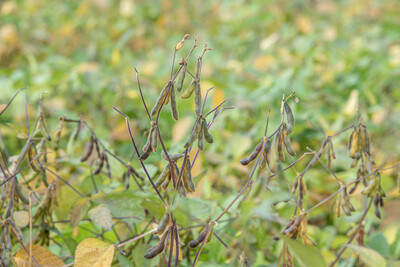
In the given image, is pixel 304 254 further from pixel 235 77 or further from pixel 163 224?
pixel 235 77

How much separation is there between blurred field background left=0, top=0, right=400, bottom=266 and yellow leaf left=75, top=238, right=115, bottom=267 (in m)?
0.07

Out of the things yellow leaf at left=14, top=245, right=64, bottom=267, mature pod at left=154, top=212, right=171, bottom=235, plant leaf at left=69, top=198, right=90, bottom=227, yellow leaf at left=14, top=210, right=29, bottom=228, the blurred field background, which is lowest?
yellow leaf at left=14, top=245, right=64, bottom=267

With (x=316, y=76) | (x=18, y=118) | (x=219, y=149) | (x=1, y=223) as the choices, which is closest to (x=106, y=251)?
(x=1, y=223)

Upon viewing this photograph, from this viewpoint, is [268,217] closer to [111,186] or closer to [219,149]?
[111,186]

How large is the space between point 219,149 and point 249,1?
107 inches

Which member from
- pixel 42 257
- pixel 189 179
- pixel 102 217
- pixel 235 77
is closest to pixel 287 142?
pixel 189 179

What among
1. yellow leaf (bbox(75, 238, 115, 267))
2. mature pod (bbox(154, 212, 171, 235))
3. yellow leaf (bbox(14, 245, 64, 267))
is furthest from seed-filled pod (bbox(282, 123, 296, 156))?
yellow leaf (bbox(14, 245, 64, 267))

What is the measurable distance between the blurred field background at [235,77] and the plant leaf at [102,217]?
0.31 feet

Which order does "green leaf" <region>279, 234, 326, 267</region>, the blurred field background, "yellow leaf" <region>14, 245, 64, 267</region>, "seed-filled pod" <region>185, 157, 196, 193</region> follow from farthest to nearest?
the blurred field background < "yellow leaf" <region>14, 245, 64, 267</region> < "seed-filled pod" <region>185, 157, 196, 193</region> < "green leaf" <region>279, 234, 326, 267</region>

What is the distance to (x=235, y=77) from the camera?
2689mm

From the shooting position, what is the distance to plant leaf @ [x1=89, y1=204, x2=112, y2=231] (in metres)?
0.96

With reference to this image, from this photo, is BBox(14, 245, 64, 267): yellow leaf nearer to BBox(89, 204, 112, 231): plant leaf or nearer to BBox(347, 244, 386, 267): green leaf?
BBox(89, 204, 112, 231): plant leaf

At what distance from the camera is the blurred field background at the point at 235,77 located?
1.53m

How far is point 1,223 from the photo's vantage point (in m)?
0.92
